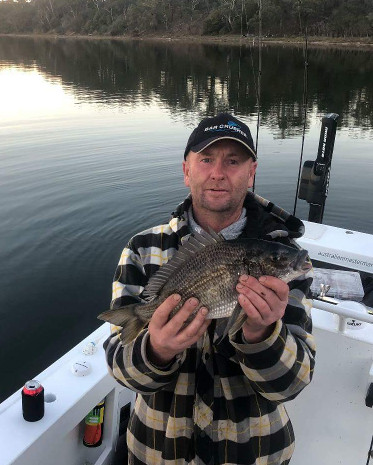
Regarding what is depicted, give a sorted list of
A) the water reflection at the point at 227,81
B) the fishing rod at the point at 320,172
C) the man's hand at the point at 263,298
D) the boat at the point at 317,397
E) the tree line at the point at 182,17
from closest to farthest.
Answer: the man's hand at the point at 263,298 → the boat at the point at 317,397 → the fishing rod at the point at 320,172 → the water reflection at the point at 227,81 → the tree line at the point at 182,17

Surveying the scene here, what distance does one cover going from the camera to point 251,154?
8.75ft

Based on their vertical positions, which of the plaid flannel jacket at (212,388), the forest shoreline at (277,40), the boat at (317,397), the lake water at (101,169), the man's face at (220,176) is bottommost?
the forest shoreline at (277,40)

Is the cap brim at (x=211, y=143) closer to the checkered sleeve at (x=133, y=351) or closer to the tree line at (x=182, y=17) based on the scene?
the checkered sleeve at (x=133, y=351)

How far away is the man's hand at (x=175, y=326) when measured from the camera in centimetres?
210

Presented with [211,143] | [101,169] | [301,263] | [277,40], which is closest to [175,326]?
[301,263]

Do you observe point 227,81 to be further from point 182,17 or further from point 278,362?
point 182,17

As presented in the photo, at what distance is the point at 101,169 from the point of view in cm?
1496

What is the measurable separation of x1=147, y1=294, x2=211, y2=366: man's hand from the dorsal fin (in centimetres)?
21

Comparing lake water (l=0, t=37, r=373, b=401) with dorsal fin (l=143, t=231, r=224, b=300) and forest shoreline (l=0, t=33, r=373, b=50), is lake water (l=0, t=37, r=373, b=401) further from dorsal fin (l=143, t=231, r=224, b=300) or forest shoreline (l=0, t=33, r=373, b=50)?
forest shoreline (l=0, t=33, r=373, b=50)

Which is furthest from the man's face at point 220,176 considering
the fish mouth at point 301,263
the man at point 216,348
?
the fish mouth at point 301,263

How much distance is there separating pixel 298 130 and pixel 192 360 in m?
18.6

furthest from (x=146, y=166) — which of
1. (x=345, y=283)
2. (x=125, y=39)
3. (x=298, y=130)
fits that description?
(x=125, y=39)

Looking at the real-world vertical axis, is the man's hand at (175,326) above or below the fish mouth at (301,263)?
Result: below

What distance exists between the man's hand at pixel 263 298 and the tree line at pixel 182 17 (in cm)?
3111
